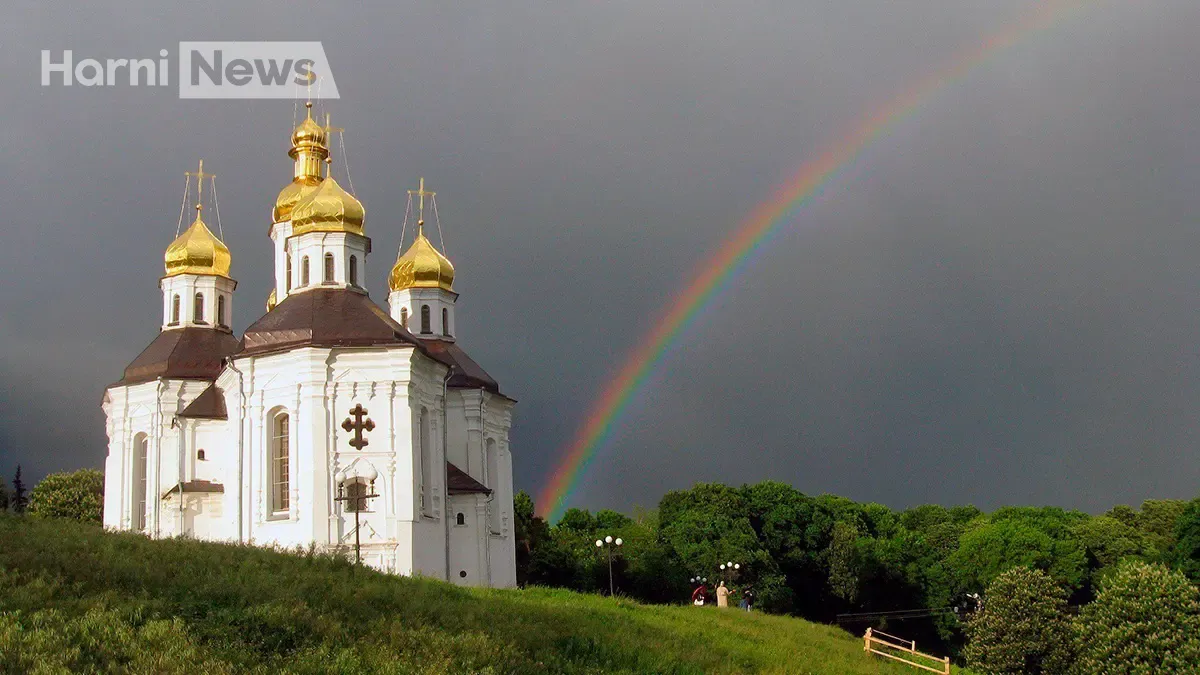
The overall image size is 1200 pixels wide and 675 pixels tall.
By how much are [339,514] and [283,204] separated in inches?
592

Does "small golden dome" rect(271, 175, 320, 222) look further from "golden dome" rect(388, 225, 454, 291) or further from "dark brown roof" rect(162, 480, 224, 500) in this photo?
"dark brown roof" rect(162, 480, 224, 500)

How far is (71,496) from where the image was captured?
178 feet

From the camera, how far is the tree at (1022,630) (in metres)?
38.2

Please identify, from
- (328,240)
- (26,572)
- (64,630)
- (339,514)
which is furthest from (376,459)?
(64,630)

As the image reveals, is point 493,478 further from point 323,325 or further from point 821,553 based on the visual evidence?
point 821,553

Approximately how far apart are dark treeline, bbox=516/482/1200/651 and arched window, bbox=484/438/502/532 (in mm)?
10421

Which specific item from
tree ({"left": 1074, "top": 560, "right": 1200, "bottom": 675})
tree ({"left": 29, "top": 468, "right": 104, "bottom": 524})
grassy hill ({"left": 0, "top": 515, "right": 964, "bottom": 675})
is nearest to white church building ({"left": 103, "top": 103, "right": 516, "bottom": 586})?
grassy hill ({"left": 0, "top": 515, "right": 964, "bottom": 675})

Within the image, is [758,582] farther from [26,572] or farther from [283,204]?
[26,572]

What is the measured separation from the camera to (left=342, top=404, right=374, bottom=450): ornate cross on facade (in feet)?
108

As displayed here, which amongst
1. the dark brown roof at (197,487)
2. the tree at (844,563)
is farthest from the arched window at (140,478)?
the tree at (844,563)

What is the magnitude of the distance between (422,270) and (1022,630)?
77.6 feet

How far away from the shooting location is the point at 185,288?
145 feet

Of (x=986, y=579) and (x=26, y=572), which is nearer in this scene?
(x=26, y=572)

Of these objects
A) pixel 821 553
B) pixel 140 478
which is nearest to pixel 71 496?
pixel 140 478
